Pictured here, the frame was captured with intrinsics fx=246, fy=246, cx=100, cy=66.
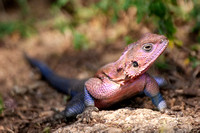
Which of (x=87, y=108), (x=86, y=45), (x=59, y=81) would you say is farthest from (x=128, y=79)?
(x=86, y=45)

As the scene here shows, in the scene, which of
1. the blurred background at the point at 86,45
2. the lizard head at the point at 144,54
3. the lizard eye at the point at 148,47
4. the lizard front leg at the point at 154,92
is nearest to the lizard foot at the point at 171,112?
the lizard front leg at the point at 154,92

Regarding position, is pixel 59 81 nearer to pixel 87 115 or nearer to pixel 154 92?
pixel 87 115

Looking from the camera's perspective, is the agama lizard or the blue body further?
the blue body

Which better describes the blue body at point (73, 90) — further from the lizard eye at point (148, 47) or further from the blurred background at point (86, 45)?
the lizard eye at point (148, 47)

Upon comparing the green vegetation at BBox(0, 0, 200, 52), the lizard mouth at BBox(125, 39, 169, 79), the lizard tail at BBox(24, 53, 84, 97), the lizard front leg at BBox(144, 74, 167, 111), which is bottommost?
the lizard tail at BBox(24, 53, 84, 97)

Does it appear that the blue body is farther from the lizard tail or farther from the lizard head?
the lizard head

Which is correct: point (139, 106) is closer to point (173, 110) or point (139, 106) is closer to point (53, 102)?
point (173, 110)

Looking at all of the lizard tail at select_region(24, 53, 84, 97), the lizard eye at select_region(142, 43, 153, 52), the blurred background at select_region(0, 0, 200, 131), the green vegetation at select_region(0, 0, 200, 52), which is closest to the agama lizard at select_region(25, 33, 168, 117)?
the lizard eye at select_region(142, 43, 153, 52)
